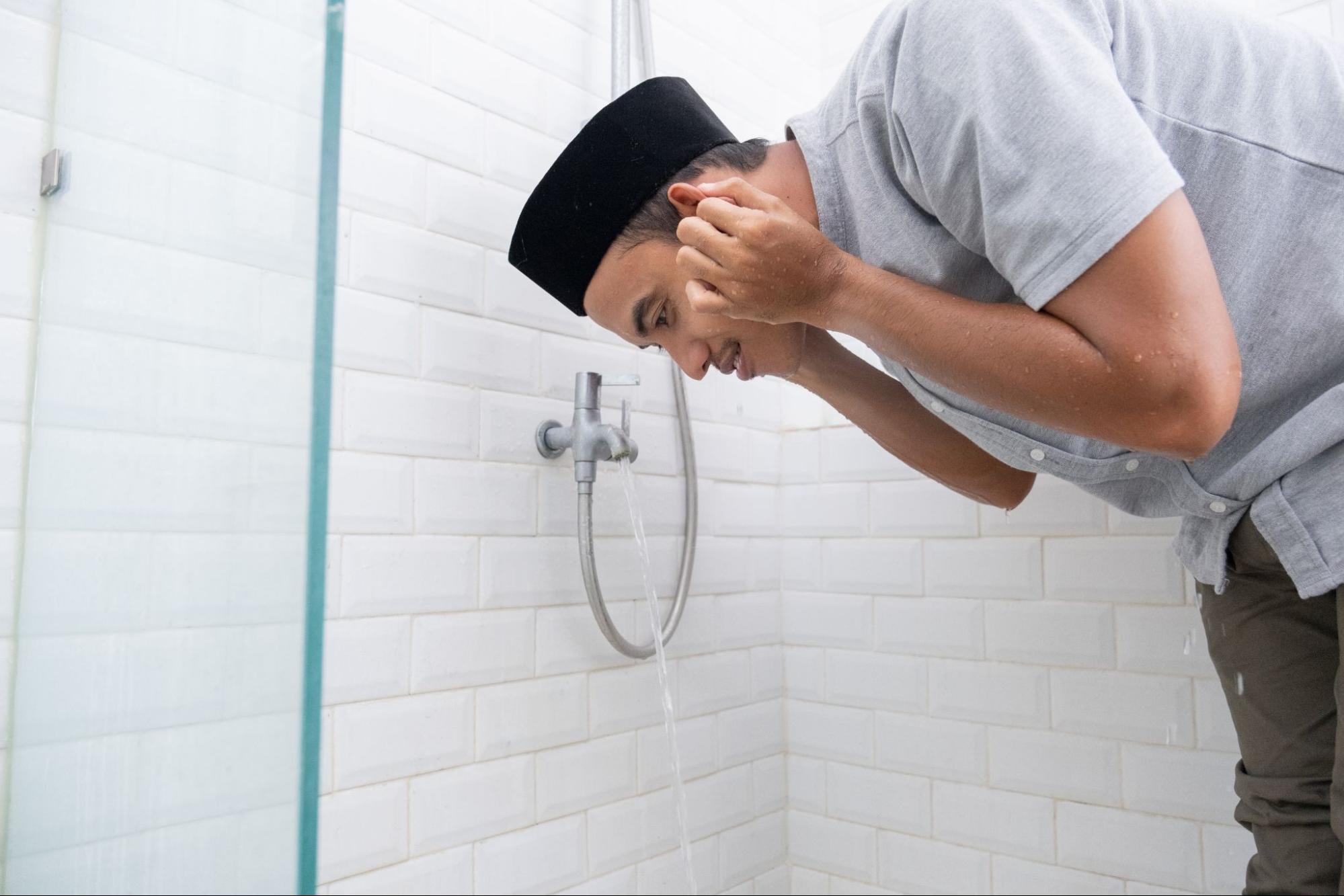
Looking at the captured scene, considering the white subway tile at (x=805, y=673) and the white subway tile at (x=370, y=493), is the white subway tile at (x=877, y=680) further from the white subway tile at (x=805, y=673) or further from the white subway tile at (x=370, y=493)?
the white subway tile at (x=370, y=493)

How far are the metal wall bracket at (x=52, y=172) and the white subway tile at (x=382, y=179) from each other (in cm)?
30

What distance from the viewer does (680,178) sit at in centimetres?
100

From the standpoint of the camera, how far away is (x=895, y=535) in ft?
5.45

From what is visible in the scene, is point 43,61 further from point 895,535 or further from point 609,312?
point 895,535

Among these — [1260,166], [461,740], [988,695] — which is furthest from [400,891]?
[1260,166]

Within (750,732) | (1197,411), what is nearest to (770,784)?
(750,732)

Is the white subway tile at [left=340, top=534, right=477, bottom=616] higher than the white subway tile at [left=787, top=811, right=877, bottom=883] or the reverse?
higher

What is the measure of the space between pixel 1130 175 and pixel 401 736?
98cm

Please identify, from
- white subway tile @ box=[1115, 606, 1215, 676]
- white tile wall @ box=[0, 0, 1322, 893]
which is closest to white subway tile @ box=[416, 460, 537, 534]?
white tile wall @ box=[0, 0, 1322, 893]

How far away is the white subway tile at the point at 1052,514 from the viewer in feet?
4.80

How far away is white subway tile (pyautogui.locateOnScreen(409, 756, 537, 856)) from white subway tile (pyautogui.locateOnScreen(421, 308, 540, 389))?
44 cm

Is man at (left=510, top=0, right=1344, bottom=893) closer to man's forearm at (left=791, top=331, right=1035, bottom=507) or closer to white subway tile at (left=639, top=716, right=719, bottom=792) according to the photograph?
man's forearm at (left=791, top=331, right=1035, bottom=507)

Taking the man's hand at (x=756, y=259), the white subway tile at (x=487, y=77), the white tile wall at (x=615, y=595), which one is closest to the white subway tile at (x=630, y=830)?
the white tile wall at (x=615, y=595)

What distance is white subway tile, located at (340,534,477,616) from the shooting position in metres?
1.15
